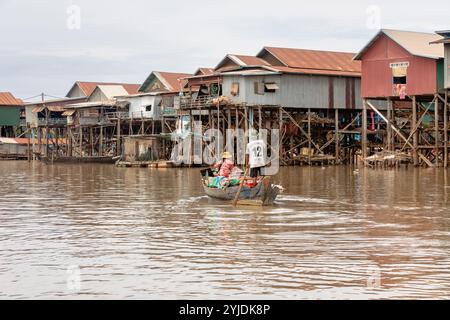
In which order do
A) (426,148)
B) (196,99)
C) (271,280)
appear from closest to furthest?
(271,280) < (426,148) < (196,99)

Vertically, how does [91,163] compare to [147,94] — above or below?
below

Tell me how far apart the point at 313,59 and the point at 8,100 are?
42.3 meters

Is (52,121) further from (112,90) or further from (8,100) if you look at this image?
(8,100)

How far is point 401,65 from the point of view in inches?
1877

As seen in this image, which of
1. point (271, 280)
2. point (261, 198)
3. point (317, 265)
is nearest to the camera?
point (271, 280)

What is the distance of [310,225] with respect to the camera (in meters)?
18.9

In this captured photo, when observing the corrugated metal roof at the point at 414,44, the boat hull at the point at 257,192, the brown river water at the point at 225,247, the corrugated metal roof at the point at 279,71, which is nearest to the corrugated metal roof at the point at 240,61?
the corrugated metal roof at the point at 279,71

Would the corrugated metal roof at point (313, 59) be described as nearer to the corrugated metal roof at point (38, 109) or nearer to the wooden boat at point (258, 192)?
the wooden boat at point (258, 192)

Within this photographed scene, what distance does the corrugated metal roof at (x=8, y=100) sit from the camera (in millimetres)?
89875

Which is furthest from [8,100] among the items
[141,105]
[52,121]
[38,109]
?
[141,105]

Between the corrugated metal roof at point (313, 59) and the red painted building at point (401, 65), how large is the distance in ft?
21.9

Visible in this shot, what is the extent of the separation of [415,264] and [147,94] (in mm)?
55853
